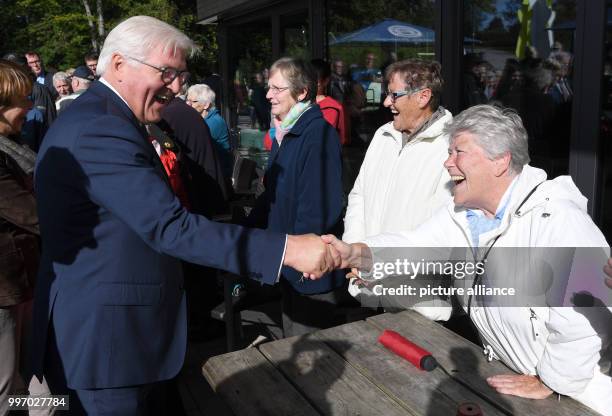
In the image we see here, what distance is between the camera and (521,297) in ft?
6.86

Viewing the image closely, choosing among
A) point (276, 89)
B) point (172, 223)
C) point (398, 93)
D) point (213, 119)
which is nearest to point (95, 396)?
point (172, 223)

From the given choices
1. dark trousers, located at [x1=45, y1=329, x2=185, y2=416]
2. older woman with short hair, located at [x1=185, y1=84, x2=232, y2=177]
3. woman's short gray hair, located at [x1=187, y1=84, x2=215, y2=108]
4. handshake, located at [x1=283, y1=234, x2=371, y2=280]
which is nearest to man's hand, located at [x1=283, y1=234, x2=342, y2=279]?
handshake, located at [x1=283, y1=234, x2=371, y2=280]

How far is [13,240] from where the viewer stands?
2764 mm

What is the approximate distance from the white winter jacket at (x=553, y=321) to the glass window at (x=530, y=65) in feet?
5.79

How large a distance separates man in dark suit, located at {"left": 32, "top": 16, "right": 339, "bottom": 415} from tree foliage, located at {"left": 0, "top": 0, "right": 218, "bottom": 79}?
21.3m

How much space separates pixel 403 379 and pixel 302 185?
136 centimetres

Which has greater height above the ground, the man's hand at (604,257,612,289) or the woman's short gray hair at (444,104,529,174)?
the woman's short gray hair at (444,104,529,174)

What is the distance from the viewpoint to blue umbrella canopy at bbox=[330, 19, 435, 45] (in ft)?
17.2

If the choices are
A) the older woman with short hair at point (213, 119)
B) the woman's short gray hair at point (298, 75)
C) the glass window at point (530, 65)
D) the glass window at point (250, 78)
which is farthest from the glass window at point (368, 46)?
the glass window at point (250, 78)

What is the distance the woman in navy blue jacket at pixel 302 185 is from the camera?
3.13m

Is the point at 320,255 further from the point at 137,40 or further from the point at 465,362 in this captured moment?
the point at 137,40

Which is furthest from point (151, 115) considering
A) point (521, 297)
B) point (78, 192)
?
point (521, 297)

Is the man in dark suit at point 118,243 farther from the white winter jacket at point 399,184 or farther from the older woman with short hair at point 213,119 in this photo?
the older woman with short hair at point 213,119

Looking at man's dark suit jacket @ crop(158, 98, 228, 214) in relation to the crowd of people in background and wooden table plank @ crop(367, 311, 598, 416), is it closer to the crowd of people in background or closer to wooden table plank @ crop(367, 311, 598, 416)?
the crowd of people in background
